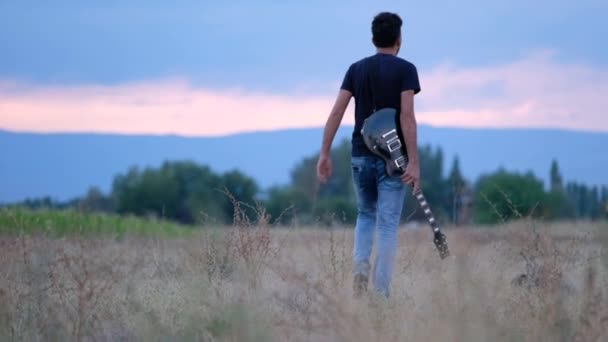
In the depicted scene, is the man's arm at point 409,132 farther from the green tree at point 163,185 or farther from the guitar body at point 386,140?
the green tree at point 163,185

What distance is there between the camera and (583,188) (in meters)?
31.8

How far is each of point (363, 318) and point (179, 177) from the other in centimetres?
7463

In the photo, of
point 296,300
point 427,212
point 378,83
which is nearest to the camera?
point 296,300

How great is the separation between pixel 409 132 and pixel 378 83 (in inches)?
18.1

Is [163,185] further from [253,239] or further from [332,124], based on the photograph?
[253,239]

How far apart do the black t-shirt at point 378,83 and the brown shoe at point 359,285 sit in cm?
99

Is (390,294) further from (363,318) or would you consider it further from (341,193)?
(341,193)

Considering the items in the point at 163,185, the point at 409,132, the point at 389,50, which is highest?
the point at 389,50

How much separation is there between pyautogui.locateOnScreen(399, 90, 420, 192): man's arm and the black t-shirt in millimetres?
86

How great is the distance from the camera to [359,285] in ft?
25.5

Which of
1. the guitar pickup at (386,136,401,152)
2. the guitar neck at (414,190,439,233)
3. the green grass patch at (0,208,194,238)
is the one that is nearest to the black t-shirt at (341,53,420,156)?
the guitar pickup at (386,136,401,152)

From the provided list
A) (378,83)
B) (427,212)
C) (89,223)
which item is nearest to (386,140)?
(378,83)

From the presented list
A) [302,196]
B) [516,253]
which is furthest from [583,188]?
[302,196]

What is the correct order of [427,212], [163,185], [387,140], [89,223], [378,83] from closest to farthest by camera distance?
[387,140] → [378,83] → [427,212] → [89,223] → [163,185]
